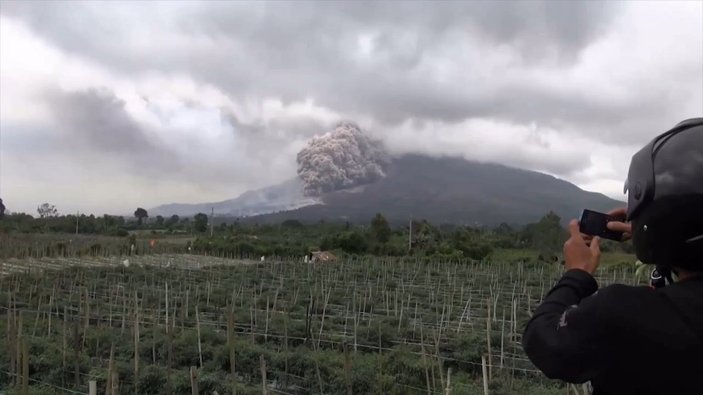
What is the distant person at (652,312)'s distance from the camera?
3.57ft

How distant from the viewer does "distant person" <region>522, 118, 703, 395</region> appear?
3.57ft

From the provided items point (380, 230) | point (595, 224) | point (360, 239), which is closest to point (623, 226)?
point (595, 224)

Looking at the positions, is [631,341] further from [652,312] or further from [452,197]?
[452,197]

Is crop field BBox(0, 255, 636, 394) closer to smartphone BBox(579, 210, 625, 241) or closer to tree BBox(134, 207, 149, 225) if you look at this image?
smartphone BBox(579, 210, 625, 241)

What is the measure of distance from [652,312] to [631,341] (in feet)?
0.21

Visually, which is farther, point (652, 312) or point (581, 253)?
point (581, 253)

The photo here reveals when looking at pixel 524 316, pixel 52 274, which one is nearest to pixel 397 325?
pixel 524 316

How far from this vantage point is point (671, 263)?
118 centimetres

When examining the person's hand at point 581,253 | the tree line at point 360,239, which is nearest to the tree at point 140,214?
the tree line at point 360,239

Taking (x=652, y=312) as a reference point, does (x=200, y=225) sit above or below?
above

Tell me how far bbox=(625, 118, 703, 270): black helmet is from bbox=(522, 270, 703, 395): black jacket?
0.23 ft

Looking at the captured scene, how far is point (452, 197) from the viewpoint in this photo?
15725 centimetres

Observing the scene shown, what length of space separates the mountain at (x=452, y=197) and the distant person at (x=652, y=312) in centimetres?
10921

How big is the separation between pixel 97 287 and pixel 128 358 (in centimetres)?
801
